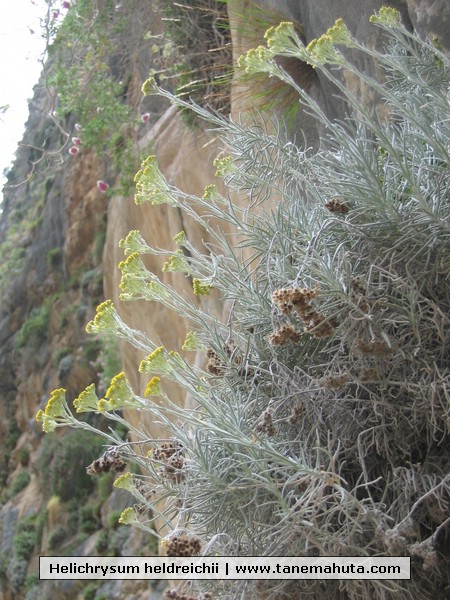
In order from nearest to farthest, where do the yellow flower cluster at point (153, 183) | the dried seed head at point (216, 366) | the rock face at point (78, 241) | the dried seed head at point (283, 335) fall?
the dried seed head at point (283, 335), the dried seed head at point (216, 366), the yellow flower cluster at point (153, 183), the rock face at point (78, 241)

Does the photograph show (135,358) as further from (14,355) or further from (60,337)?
(14,355)

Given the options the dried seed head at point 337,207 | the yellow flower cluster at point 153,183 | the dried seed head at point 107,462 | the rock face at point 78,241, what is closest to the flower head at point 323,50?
the dried seed head at point 337,207

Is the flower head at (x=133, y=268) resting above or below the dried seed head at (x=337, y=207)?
below

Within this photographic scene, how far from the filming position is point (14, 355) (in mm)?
9492

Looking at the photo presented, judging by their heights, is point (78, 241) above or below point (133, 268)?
above

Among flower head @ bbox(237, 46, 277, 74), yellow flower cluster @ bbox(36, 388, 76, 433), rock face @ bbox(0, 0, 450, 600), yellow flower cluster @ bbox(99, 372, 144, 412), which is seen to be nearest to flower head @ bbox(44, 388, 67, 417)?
yellow flower cluster @ bbox(36, 388, 76, 433)

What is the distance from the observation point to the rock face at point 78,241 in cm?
288

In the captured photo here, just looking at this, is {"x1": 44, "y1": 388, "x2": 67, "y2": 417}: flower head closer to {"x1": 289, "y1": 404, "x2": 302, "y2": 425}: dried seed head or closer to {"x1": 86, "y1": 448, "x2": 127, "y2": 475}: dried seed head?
{"x1": 86, "y1": 448, "x2": 127, "y2": 475}: dried seed head

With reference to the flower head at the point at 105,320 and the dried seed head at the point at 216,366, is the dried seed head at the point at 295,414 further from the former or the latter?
the flower head at the point at 105,320

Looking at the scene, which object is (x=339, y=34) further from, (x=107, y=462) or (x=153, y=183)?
(x=107, y=462)

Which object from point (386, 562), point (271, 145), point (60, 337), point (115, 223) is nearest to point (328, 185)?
point (271, 145)

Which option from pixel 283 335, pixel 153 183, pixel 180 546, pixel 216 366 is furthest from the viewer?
pixel 153 183

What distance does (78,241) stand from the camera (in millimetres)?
8391

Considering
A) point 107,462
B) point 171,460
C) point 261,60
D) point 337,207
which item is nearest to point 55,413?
point 107,462
